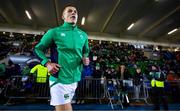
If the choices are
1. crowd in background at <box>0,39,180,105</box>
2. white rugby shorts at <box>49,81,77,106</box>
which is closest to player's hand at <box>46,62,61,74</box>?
white rugby shorts at <box>49,81,77,106</box>

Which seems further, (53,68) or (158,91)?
(158,91)

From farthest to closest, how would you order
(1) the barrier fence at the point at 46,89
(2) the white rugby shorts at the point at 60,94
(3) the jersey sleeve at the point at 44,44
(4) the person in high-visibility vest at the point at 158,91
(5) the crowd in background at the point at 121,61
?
(5) the crowd in background at the point at 121,61, (1) the barrier fence at the point at 46,89, (4) the person in high-visibility vest at the point at 158,91, (3) the jersey sleeve at the point at 44,44, (2) the white rugby shorts at the point at 60,94

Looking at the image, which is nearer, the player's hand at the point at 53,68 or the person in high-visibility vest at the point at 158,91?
the player's hand at the point at 53,68

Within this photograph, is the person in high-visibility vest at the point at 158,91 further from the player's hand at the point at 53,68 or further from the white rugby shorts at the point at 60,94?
the player's hand at the point at 53,68

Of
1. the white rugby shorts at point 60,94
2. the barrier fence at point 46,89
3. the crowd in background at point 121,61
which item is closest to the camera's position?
the white rugby shorts at point 60,94

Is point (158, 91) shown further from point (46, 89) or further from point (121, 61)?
point (121, 61)

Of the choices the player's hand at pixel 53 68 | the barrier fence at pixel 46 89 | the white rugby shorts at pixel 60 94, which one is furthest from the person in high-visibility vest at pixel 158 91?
the player's hand at pixel 53 68

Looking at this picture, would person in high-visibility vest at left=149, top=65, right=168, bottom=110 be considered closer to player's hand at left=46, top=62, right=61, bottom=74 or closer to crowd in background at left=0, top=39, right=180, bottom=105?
crowd in background at left=0, top=39, right=180, bottom=105

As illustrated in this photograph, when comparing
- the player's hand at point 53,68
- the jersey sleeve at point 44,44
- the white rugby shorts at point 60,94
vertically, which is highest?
the jersey sleeve at point 44,44

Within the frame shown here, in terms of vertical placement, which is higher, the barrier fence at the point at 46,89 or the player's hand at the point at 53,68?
the player's hand at the point at 53,68

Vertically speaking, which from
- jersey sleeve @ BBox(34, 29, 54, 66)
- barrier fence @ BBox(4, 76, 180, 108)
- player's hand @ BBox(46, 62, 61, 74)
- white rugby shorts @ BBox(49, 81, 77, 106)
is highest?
jersey sleeve @ BBox(34, 29, 54, 66)

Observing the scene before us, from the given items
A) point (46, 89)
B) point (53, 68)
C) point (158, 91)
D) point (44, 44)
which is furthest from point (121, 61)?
point (53, 68)

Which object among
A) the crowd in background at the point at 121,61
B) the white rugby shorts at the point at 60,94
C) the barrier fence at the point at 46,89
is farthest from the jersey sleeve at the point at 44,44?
the crowd in background at the point at 121,61

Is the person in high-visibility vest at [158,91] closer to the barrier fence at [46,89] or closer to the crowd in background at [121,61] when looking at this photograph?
the barrier fence at [46,89]
